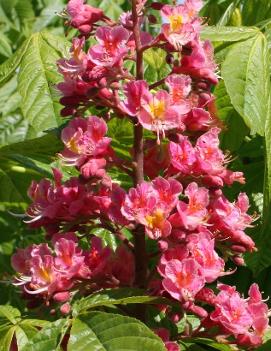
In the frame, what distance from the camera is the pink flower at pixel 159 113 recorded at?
1.50 metres

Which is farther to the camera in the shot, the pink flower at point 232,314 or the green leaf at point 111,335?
the pink flower at point 232,314

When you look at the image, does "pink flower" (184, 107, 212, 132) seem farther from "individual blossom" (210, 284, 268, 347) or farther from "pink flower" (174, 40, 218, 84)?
"individual blossom" (210, 284, 268, 347)

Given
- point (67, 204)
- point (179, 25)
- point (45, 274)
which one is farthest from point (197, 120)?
point (45, 274)

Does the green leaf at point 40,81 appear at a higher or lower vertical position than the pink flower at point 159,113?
lower

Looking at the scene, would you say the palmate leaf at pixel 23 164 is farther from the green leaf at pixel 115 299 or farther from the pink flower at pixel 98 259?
the green leaf at pixel 115 299

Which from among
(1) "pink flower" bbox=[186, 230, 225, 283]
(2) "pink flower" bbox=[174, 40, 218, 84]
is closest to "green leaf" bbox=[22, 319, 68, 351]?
(1) "pink flower" bbox=[186, 230, 225, 283]

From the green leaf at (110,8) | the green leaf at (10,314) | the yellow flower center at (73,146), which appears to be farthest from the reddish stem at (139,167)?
the green leaf at (110,8)

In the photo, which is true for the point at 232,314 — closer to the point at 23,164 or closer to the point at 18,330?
the point at 18,330

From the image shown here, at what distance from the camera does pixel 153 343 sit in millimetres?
1301

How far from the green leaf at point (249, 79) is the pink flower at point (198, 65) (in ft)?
0.43

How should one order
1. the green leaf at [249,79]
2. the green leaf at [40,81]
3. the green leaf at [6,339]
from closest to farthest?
the green leaf at [6,339]
the green leaf at [249,79]
the green leaf at [40,81]

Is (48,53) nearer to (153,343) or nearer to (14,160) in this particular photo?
(14,160)

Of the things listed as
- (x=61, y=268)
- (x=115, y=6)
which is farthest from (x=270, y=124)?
(x=115, y=6)

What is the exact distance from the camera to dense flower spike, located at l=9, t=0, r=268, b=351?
1479mm
